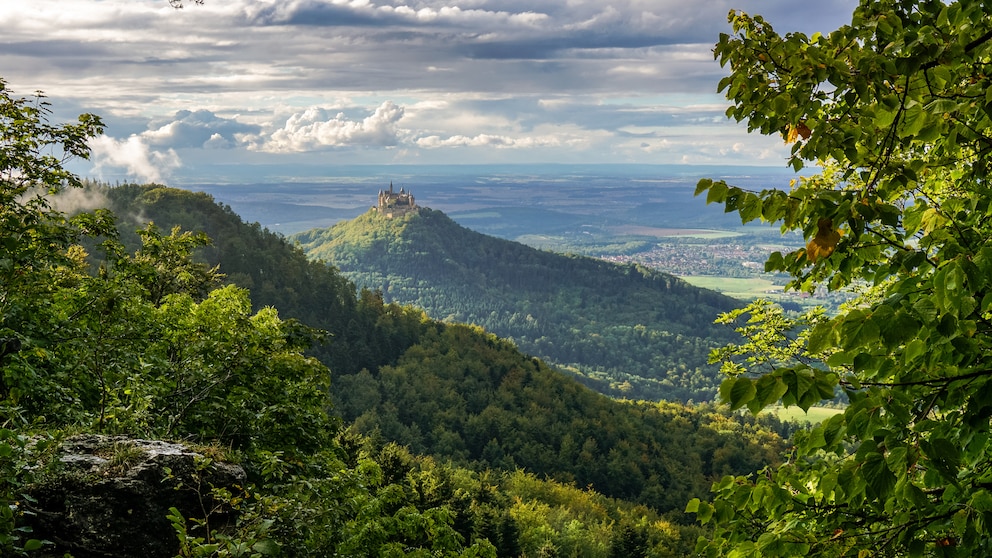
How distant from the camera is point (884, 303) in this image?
3.13m

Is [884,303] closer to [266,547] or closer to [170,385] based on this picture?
[266,547]

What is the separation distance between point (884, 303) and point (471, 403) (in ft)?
332

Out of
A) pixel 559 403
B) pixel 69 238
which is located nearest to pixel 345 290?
pixel 559 403

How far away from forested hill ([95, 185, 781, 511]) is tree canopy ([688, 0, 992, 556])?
3203 inches

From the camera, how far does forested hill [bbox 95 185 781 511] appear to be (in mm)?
92375

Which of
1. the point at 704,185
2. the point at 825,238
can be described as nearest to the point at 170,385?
the point at 704,185

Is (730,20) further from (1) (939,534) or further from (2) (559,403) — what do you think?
(2) (559,403)

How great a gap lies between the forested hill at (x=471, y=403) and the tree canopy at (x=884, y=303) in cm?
8136

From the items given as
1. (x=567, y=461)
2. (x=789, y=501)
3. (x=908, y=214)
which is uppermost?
(x=908, y=214)

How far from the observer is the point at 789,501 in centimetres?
438

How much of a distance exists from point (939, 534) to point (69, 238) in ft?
44.9

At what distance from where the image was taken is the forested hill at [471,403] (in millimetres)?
92375

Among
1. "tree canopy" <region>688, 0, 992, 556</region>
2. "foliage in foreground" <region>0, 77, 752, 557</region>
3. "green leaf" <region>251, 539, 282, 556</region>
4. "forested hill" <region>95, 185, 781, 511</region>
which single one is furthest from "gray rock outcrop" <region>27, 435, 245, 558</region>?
"forested hill" <region>95, 185, 781, 511</region>

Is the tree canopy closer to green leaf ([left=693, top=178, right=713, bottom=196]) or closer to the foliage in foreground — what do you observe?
green leaf ([left=693, top=178, right=713, bottom=196])
